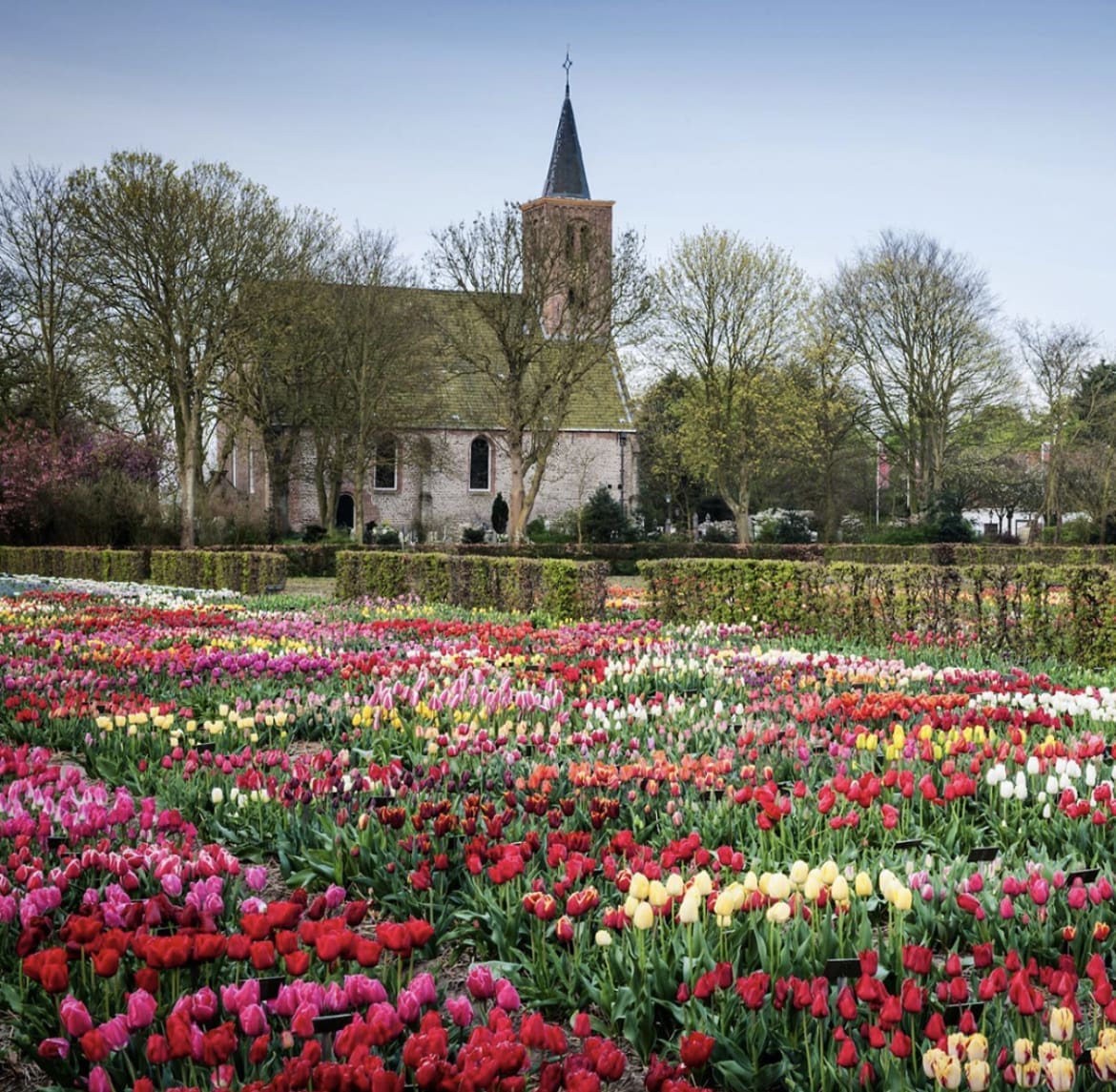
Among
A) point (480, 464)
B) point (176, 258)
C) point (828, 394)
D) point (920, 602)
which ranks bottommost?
point (920, 602)

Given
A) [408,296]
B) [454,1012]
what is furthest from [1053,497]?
[454,1012]

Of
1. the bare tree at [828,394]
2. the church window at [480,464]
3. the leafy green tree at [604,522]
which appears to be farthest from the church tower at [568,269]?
the church window at [480,464]

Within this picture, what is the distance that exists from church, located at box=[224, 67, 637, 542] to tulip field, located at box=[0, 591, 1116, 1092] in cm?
4531

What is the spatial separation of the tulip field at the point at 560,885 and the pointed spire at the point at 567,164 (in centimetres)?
4974

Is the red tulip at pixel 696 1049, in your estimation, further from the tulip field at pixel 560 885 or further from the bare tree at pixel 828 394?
the bare tree at pixel 828 394

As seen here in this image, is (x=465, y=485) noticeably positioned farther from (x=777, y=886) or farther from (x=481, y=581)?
(x=777, y=886)

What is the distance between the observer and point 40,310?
3675cm

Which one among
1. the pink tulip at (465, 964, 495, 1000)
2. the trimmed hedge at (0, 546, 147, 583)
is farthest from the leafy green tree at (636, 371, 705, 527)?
the pink tulip at (465, 964, 495, 1000)

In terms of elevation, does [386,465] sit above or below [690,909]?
above

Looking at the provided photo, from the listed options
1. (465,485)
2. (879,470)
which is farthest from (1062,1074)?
(879,470)

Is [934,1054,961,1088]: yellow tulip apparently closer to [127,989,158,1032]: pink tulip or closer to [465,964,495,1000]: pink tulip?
[465,964,495,1000]: pink tulip

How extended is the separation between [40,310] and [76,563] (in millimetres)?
11473

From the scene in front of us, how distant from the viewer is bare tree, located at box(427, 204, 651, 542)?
3516cm

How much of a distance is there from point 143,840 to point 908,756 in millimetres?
3345
